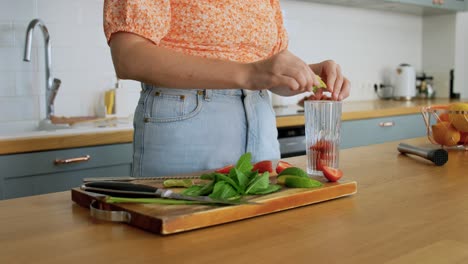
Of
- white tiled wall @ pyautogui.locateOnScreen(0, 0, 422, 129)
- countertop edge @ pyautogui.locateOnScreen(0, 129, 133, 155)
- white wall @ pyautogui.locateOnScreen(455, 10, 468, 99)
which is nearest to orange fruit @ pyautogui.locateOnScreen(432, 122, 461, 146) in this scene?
countertop edge @ pyautogui.locateOnScreen(0, 129, 133, 155)

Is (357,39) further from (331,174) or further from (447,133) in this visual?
(331,174)

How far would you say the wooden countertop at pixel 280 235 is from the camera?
726 mm

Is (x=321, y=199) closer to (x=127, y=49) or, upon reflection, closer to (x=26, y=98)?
(x=127, y=49)

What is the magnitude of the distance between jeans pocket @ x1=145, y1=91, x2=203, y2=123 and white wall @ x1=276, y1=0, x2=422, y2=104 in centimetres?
222

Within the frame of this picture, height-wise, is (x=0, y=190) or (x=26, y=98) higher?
(x=26, y=98)

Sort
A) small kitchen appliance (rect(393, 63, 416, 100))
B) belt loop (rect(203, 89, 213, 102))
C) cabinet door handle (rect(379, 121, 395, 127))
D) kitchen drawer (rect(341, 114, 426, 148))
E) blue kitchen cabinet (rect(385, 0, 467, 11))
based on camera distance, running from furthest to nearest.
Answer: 1. small kitchen appliance (rect(393, 63, 416, 100))
2. blue kitchen cabinet (rect(385, 0, 467, 11))
3. cabinet door handle (rect(379, 121, 395, 127))
4. kitchen drawer (rect(341, 114, 426, 148))
5. belt loop (rect(203, 89, 213, 102))

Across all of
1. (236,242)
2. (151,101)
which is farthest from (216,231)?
(151,101)

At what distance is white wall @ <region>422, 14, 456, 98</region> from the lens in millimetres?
4543

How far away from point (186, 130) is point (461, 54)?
3.64 metres

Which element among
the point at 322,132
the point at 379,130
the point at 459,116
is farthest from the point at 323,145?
the point at 379,130

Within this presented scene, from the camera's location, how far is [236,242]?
30.8 inches

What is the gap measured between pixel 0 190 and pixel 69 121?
23.6 inches

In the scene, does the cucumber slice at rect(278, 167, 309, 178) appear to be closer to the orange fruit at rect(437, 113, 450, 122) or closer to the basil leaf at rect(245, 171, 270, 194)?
the basil leaf at rect(245, 171, 270, 194)

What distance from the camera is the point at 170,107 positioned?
1377 millimetres
